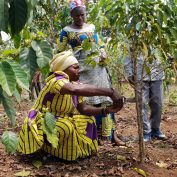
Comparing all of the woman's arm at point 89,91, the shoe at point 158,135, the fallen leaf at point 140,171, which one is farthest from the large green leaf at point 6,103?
the shoe at point 158,135

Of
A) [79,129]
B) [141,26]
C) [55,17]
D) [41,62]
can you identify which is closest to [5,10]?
[41,62]

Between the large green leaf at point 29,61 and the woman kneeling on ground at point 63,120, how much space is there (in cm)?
136

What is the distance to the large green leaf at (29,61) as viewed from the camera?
4.35 ft

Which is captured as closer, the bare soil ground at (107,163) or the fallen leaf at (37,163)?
the bare soil ground at (107,163)

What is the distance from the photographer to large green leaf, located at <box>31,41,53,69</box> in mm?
1327

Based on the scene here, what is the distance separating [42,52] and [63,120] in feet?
5.19

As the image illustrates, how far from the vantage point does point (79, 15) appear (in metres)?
3.61

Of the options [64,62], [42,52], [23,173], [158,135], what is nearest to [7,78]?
[42,52]

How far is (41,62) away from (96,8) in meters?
1.43

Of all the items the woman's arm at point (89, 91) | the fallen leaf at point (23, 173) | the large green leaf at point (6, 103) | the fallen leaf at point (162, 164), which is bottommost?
the fallen leaf at point (162, 164)

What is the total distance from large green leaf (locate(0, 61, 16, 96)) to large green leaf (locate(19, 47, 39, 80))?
0.09 metres

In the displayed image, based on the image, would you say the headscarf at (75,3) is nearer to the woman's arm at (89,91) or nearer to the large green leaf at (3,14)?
the woman's arm at (89,91)

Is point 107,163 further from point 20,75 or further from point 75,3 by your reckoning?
point 20,75

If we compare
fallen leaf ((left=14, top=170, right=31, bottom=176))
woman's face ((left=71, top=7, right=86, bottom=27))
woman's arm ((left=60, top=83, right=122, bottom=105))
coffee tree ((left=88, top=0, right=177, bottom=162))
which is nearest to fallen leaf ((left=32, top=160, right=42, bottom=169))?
fallen leaf ((left=14, top=170, right=31, bottom=176))
